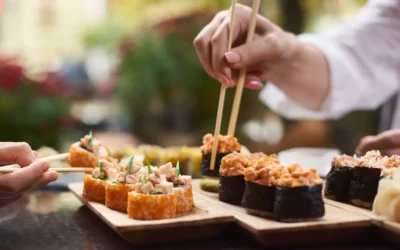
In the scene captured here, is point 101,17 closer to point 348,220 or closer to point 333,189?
point 333,189

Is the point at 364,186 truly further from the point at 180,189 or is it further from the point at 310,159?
the point at 310,159

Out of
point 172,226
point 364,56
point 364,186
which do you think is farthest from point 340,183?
point 364,56

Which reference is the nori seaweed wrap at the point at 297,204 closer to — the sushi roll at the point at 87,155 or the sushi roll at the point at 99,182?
the sushi roll at the point at 99,182

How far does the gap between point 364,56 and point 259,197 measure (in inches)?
90.7

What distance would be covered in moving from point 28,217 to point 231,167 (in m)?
0.79

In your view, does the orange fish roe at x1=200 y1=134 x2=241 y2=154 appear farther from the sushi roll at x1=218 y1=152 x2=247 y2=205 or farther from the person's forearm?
the person's forearm

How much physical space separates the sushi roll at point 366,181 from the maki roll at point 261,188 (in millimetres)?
399

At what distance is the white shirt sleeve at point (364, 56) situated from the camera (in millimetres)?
3762

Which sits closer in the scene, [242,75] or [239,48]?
[239,48]

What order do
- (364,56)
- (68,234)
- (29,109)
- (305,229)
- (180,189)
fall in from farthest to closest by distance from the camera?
1. (29,109)
2. (364,56)
3. (180,189)
4. (68,234)
5. (305,229)

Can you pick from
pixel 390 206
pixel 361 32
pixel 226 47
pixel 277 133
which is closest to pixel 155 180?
pixel 390 206

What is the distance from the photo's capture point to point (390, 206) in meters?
1.83

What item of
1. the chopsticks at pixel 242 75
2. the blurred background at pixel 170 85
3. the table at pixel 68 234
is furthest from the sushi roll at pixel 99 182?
the blurred background at pixel 170 85

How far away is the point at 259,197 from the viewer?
1.90m
